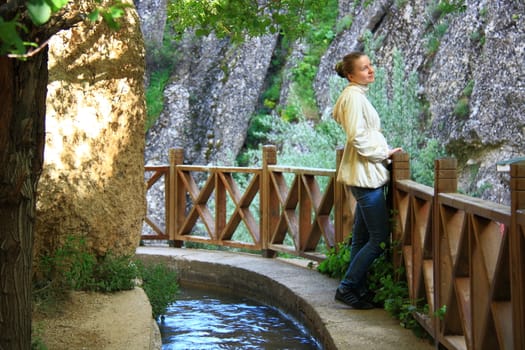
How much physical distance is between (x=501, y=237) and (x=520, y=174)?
46cm

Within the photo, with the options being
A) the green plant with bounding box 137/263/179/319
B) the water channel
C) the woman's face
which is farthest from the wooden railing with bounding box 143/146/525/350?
the green plant with bounding box 137/263/179/319

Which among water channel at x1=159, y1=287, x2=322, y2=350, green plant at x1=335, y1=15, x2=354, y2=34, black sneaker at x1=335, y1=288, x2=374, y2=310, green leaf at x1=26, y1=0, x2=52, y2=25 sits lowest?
water channel at x1=159, y1=287, x2=322, y2=350

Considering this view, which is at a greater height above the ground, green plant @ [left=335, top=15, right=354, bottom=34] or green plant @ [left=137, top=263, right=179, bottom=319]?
green plant @ [left=335, top=15, right=354, bottom=34]

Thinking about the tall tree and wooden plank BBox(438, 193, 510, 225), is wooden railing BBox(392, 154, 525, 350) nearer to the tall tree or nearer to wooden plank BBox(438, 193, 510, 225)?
wooden plank BBox(438, 193, 510, 225)

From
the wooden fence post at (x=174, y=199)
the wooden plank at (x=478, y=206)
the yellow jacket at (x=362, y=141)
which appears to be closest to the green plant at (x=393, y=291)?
the yellow jacket at (x=362, y=141)

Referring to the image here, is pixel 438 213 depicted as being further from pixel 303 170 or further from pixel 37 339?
pixel 303 170

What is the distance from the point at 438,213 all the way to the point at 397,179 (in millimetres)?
1265

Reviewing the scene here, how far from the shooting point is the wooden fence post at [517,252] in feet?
10.6

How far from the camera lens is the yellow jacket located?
5.74 metres

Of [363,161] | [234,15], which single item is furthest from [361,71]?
[234,15]

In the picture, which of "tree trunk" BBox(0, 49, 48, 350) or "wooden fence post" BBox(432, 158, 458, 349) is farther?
"wooden fence post" BBox(432, 158, 458, 349)

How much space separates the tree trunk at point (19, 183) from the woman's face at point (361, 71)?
2.90 metres

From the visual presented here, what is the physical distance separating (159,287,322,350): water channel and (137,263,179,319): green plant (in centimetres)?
26

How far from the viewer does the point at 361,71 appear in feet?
19.3
